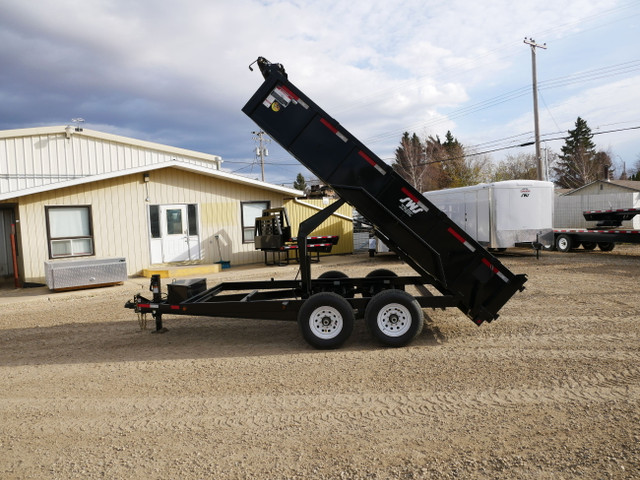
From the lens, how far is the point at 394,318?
5.94m

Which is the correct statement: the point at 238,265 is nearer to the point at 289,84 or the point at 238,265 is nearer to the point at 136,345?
the point at 136,345

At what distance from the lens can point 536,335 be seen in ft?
20.7

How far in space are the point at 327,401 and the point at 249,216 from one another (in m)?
13.3

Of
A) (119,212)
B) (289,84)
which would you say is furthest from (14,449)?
(119,212)

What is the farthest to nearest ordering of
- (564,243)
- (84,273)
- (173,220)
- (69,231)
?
(564,243) < (173,220) < (69,231) < (84,273)

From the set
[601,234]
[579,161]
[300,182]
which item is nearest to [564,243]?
[601,234]

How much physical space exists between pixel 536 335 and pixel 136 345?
5.82 m

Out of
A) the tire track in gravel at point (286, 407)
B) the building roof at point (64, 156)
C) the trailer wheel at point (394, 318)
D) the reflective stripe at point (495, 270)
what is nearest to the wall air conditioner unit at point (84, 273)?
the building roof at point (64, 156)

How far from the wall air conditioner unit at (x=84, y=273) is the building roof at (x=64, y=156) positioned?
14.8ft

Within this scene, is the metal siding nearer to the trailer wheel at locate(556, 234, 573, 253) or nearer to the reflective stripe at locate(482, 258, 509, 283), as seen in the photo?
the reflective stripe at locate(482, 258, 509, 283)

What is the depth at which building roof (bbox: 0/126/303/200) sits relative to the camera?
17.6 m

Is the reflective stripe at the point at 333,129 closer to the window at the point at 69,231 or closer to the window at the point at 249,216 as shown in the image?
the window at the point at 69,231

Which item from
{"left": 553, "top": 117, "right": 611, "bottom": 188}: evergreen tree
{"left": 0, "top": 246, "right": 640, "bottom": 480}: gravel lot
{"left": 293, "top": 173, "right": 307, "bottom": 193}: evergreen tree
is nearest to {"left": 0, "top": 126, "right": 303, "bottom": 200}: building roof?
{"left": 0, "top": 246, "right": 640, "bottom": 480}: gravel lot

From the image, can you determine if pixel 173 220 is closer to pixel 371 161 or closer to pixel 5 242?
pixel 5 242
